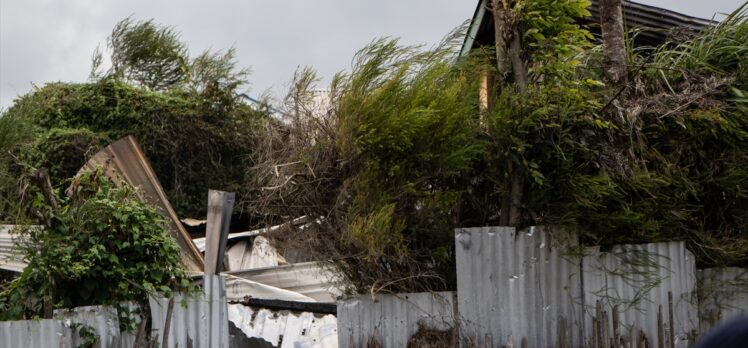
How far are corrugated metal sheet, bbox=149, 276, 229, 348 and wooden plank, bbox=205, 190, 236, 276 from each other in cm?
46

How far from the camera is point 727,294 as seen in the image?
7.61 meters

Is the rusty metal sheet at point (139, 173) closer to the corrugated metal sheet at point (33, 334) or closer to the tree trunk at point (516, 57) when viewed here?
the corrugated metal sheet at point (33, 334)

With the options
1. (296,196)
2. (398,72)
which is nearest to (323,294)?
(296,196)

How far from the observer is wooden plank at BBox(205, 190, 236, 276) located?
7.64 metres

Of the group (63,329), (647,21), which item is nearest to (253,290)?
(63,329)

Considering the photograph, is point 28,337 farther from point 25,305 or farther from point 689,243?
point 689,243

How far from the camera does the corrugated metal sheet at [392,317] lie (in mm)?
6938

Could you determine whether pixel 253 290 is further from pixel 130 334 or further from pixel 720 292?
pixel 720 292

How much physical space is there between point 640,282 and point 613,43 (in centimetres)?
209

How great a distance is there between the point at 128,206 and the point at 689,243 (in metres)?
4.52

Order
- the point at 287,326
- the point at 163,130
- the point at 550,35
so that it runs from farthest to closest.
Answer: the point at 163,130 < the point at 287,326 < the point at 550,35

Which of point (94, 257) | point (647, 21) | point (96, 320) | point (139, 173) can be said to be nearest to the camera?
point (96, 320)

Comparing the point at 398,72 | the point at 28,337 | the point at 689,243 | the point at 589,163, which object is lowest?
the point at 28,337

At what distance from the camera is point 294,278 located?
31.4 ft
